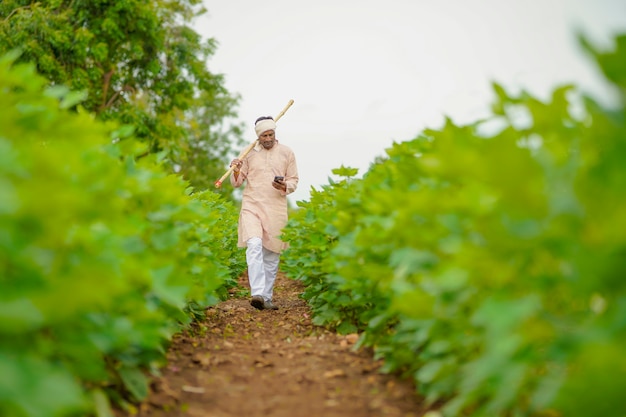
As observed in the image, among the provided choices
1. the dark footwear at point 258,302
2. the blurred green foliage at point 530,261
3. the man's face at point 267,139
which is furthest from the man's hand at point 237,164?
the blurred green foliage at point 530,261

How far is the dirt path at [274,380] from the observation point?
3.04 metres

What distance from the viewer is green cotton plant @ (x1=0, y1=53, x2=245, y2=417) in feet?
5.61

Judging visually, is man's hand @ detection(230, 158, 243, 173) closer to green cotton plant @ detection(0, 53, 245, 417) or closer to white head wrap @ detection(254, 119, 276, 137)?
white head wrap @ detection(254, 119, 276, 137)

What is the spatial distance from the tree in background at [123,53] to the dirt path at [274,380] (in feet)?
53.1

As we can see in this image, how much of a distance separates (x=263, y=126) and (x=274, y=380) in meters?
4.86

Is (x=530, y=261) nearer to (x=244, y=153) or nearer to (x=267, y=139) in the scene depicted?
(x=267, y=139)

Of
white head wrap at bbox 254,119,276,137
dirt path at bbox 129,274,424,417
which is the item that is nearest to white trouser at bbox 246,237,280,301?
white head wrap at bbox 254,119,276,137

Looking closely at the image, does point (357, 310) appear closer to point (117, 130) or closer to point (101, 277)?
point (117, 130)

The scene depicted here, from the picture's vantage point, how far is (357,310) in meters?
5.06

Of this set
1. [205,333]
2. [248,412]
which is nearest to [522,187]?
[248,412]

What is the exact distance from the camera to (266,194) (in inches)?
315

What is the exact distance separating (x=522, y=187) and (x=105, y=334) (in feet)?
5.09

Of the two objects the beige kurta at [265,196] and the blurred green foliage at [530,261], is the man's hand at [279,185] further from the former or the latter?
the blurred green foliage at [530,261]

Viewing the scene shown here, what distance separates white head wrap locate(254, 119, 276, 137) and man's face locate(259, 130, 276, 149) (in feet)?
0.15
